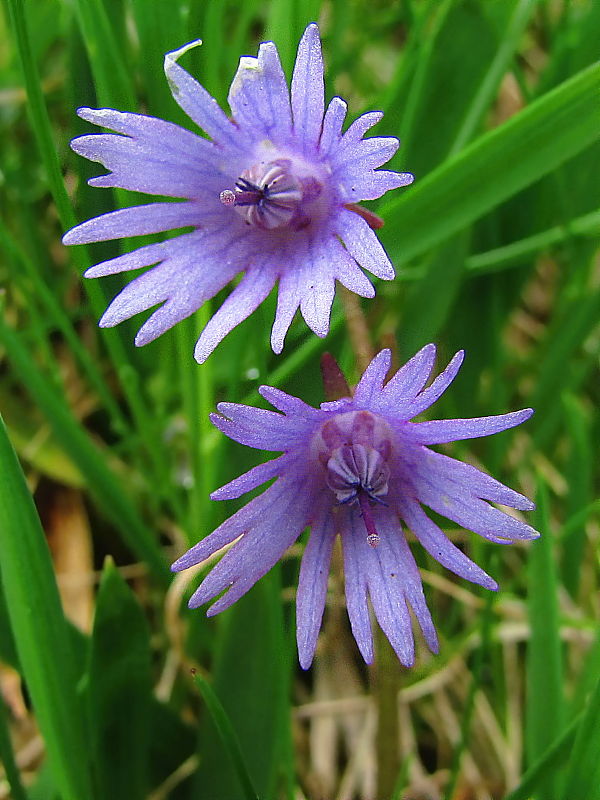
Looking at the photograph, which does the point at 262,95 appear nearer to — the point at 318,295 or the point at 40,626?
the point at 318,295

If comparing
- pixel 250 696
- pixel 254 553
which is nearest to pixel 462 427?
pixel 254 553

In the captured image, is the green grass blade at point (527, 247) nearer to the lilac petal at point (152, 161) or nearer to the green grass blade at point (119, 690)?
the lilac petal at point (152, 161)

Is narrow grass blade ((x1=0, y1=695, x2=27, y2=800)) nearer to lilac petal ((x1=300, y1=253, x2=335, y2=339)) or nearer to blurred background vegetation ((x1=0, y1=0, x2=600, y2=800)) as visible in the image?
blurred background vegetation ((x1=0, y1=0, x2=600, y2=800))

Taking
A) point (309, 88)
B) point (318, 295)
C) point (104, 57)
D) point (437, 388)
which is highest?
point (104, 57)

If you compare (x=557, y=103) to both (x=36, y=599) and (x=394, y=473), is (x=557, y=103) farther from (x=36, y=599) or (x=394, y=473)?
(x=36, y=599)

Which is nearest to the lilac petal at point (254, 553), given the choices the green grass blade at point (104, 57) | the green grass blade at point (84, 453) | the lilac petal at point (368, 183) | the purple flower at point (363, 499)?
the purple flower at point (363, 499)
